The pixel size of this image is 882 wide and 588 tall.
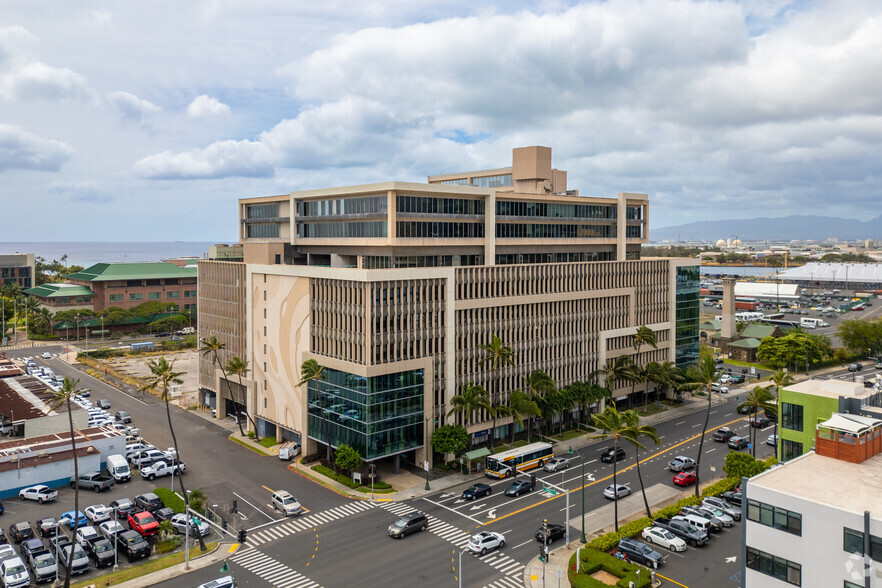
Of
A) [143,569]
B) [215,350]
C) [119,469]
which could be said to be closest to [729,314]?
[215,350]

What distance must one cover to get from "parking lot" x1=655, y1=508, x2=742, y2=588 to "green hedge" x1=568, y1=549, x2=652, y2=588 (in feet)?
9.60

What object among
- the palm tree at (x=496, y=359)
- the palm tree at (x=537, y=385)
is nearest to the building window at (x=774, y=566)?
the palm tree at (x=496, y=359)

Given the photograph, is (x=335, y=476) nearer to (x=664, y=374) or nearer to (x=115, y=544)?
(x=115, y=544)

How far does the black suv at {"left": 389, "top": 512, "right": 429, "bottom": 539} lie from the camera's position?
63.8m

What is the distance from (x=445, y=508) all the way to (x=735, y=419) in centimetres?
6310

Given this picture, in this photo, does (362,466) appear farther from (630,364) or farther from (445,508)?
(630,364)

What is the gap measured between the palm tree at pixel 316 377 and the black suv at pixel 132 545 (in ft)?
81.7

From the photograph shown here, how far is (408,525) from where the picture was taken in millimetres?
64312

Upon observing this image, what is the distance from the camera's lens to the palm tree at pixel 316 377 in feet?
263

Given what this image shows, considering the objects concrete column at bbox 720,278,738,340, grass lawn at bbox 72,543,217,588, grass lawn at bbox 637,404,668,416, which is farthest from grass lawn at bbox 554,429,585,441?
concrete column at bbox 720,278,738,340

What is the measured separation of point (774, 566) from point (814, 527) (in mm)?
4309

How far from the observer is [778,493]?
141 ft

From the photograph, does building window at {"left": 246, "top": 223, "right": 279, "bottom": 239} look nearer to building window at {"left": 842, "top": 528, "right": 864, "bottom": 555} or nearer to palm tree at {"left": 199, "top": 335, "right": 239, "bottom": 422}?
palm tree at {"left": 199, "top": 335, "right": 239, "bottom": 422}

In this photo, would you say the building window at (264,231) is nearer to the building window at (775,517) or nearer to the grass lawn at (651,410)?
the grass lawn at (651,410)
